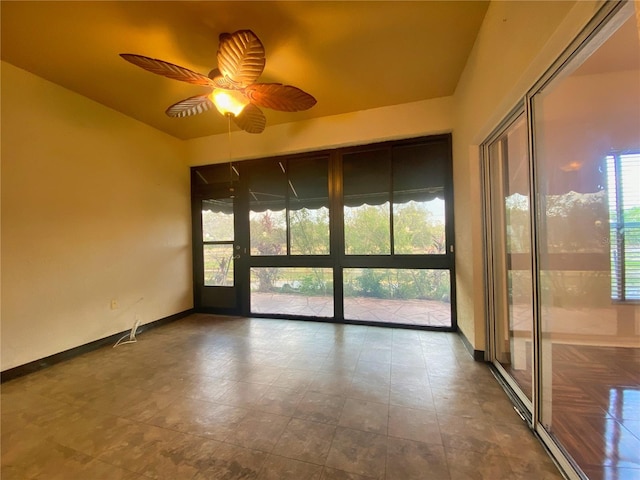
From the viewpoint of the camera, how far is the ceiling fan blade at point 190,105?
2.16 metres

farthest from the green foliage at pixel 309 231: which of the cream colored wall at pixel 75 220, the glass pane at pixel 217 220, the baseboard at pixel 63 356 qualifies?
the baseboard at pixel 63 356

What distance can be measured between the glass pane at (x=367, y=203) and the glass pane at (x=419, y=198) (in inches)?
5.1

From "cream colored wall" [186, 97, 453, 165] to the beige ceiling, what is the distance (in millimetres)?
253

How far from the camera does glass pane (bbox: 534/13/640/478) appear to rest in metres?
1.45

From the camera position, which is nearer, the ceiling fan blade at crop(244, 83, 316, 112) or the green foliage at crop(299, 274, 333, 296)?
the ceiling fan blade at crop(244, 83, 316, 112)

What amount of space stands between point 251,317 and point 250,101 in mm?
3036

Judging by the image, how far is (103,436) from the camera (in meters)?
1.54

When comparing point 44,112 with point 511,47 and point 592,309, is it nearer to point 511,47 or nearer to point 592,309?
point 511,47

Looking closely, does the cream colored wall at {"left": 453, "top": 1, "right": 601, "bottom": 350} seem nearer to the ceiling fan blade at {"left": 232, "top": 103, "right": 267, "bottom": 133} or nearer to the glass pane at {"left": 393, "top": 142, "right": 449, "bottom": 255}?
the glass pane at {"left": 393, "top": 142, "right": 449, "bottom": 255}

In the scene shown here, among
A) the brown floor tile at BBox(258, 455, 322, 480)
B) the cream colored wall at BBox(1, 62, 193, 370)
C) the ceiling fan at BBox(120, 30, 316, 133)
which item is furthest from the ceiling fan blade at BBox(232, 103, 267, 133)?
the brown floor tile at BBox(258, 455, 322, 480)

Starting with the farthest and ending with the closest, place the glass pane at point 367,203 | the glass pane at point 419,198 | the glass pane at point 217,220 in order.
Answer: the glass pane at point 217,220 < the glass pane at point 367,203 < the glass pane at point 419,198

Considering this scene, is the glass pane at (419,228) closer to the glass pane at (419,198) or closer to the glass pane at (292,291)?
the glass pane at (419,198)

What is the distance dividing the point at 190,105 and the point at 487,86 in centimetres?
245

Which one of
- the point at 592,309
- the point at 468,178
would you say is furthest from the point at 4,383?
the point at 592,309
